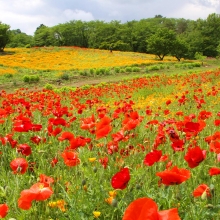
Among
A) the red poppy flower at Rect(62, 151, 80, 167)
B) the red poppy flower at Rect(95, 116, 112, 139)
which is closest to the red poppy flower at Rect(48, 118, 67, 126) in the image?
the red poppy flower at Rect(95, 116, 112, 139)

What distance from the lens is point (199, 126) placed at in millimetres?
2207

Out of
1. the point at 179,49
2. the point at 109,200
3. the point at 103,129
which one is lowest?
the point at 109,200

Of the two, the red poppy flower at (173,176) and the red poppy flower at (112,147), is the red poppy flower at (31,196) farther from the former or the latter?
the red poppy flower at (112,147)

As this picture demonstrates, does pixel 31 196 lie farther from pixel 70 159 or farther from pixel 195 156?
pixel 195 156

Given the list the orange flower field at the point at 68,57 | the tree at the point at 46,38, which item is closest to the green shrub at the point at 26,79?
the orange flower field at the point at 68,57

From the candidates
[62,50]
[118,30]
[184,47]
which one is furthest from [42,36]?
[184,47]

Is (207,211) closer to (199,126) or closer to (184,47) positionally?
(199,126)

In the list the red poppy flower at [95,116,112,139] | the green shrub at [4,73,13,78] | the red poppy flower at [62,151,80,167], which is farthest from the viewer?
the green shrub at [4,73,13,78]

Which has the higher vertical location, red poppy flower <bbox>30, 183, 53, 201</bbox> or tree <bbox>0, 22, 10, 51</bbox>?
tree <bbox>0, 22, 10, 51</bbox>

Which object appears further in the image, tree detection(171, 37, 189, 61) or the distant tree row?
the distant tree row

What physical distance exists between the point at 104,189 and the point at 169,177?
827 mm

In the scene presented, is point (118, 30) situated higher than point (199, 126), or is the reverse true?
point (118, 30)

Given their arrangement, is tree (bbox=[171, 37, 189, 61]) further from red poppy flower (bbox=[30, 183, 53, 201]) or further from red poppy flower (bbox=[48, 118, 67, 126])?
red poppy flower (bbox=[30, 183, 53, 201])

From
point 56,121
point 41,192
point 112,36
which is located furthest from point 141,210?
point 112,36
